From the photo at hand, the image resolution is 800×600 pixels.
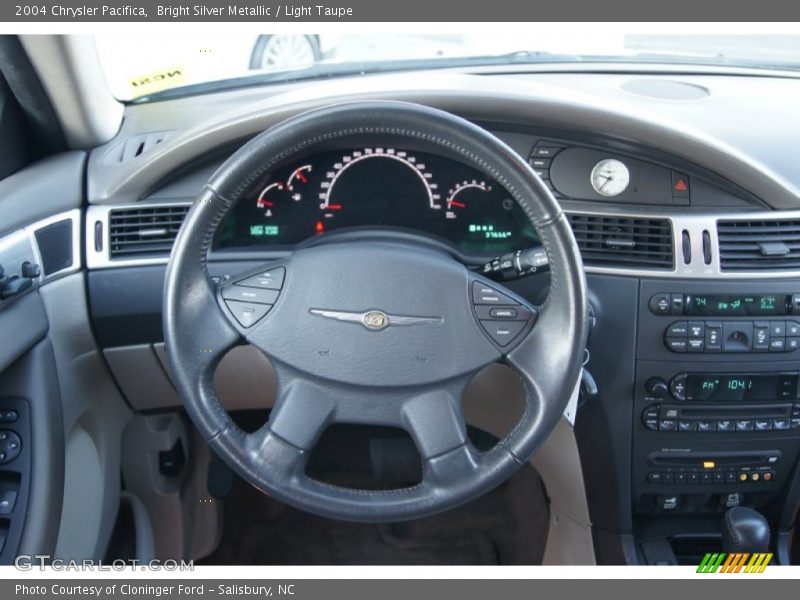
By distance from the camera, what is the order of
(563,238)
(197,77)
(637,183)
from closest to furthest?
(563,238)
(637,183)
(197,77)

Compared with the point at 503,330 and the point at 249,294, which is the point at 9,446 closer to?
the point at 249,294

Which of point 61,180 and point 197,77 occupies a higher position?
point 197,77

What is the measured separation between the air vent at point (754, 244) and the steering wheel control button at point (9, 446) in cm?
149

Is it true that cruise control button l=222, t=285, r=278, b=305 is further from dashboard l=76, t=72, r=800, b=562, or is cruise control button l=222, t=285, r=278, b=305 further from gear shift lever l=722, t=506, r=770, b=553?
gear shift lever l=722, t=506, r=770, b=553

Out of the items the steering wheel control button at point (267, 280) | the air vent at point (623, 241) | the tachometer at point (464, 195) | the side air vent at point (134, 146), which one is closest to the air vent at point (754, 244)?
the air vent at point (623, 241)

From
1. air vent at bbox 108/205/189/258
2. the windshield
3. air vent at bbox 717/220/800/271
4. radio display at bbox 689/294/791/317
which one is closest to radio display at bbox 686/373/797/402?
radio display at bbox 689/294/791/317

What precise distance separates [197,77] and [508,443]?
1.37 meters

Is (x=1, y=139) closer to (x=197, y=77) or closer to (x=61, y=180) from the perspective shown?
(x=61, y=180)

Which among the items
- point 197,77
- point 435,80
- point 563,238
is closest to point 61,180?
point 197,77

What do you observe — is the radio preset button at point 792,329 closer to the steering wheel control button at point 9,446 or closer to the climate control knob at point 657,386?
the climate control knob at point 657,386

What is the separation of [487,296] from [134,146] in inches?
37.4

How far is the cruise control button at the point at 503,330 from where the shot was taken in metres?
1.41

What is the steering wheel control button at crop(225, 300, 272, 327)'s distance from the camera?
1.43m

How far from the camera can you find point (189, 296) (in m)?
1.40
